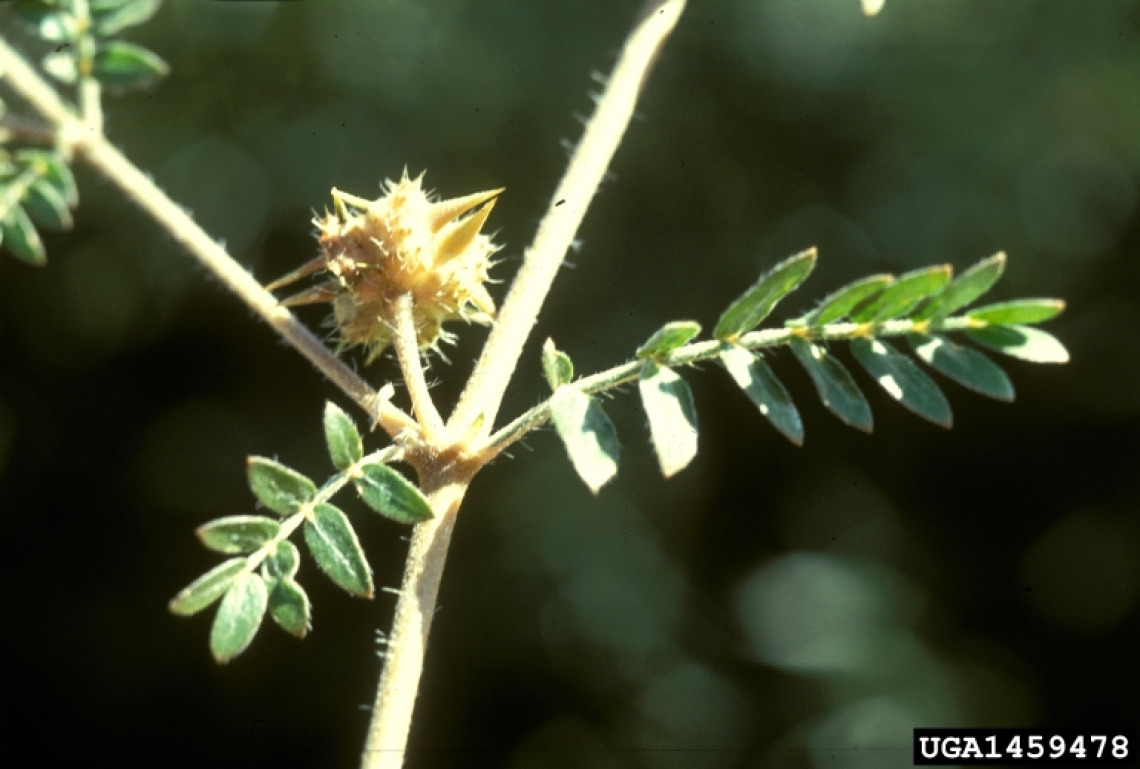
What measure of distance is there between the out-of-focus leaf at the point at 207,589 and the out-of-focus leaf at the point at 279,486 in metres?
0.06

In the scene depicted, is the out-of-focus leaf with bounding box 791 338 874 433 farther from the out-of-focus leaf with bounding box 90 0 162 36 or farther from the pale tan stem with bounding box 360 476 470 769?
the out-of-focus leaf with bounding box 90 0 162 36

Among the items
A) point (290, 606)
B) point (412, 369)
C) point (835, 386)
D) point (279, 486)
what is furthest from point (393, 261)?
point (835, 386)

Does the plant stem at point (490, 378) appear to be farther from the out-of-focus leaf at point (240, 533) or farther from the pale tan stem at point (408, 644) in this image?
the out-of-focus leaf at point (240, 533)

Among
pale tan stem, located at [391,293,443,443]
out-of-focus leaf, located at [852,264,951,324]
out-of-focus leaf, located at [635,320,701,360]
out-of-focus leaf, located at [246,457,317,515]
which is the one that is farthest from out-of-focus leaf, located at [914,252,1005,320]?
out-of-focus leaf, located at [246,457,317,515]

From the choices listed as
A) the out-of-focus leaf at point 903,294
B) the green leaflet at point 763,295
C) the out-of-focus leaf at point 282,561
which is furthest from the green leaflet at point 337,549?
the out-of-focus leaf at point 903,294

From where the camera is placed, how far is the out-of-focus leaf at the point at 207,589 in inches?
34.3

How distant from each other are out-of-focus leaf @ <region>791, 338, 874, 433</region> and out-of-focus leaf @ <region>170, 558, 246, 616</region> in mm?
556

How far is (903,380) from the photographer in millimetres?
958

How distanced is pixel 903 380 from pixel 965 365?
0.20 ft

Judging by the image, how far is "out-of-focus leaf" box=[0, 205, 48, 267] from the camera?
1.22 m

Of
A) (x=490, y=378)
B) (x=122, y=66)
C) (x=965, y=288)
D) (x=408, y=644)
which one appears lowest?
(x=408, y=644)

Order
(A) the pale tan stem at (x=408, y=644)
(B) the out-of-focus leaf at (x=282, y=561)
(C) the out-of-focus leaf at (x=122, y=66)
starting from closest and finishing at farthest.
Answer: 1. (A) the pale tan stem at (x=408, y=644)
2. (B) the out-of-focus leaf at (x=282, y=561)
3. (C) the out-of-focus leaf at (x=122, y=66)

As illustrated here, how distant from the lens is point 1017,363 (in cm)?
366

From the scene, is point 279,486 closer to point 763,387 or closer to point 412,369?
point 412,369
